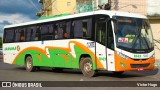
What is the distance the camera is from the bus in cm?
1667

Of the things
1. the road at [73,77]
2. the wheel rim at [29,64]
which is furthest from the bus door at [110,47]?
the wheel rim at [29,64]

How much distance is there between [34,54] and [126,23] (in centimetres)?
806

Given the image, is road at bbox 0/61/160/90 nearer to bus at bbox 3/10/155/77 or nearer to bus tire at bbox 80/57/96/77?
bus tire at bbox 80/57/96/77

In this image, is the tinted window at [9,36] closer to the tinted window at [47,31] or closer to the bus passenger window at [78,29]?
the tinted window at [47,31]

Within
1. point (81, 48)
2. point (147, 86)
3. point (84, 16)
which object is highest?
point (84, 16)

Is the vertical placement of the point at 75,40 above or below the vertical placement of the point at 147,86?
above

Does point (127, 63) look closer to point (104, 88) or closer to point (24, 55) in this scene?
point (104, 88)

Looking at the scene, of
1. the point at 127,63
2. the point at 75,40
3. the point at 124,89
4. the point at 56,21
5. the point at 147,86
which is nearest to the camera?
the point at 124,89

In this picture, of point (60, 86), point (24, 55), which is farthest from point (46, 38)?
point (60, 86)

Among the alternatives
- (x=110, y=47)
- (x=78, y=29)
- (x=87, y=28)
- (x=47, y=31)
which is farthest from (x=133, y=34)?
(x=47, y=31)

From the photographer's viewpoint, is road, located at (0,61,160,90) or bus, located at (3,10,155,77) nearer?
bus, located at (3,10,155,77)

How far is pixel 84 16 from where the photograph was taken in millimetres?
18547

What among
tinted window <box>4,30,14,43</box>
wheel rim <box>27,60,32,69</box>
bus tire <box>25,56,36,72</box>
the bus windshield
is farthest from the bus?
tinted window <box>4,30,14,43</box>

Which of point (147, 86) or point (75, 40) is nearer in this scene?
point (147, 86)
